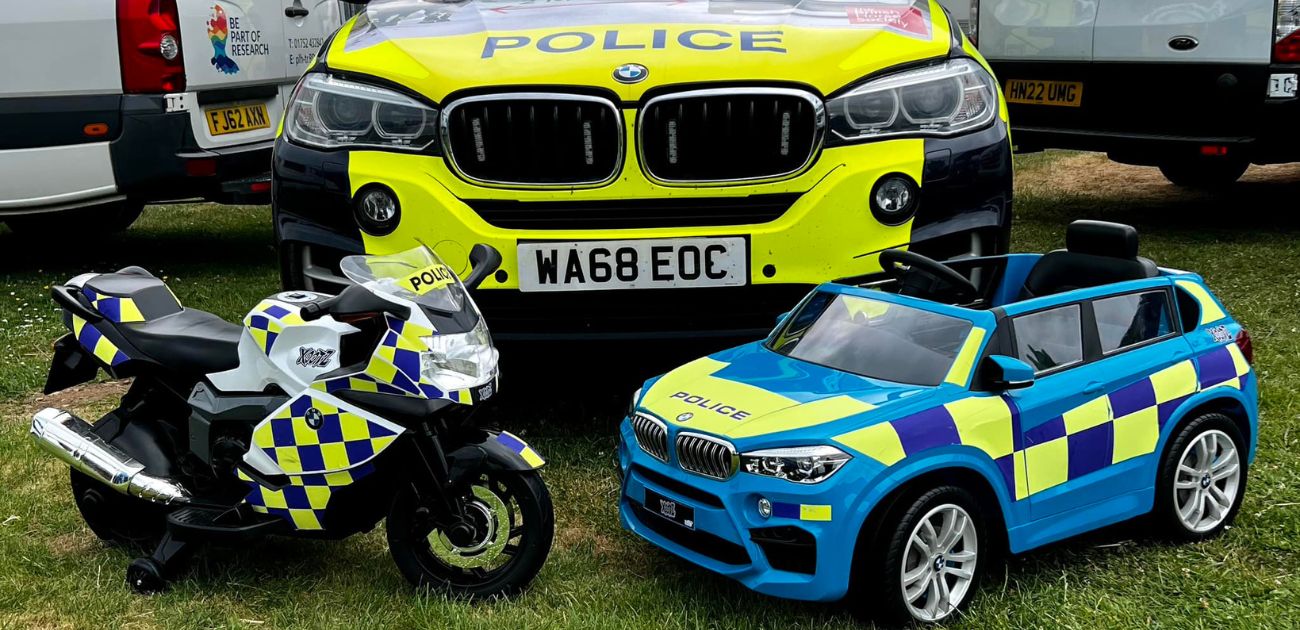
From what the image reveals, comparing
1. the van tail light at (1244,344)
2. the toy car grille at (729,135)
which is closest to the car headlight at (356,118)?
the toy car grille at (729,135)

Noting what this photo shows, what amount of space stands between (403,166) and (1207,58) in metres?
5.59

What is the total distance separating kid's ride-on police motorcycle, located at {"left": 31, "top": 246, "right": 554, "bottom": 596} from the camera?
11.5 ft

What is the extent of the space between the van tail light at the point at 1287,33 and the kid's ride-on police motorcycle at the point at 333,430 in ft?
19.0

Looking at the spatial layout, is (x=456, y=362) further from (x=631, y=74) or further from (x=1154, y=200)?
(x=1154, y=200)

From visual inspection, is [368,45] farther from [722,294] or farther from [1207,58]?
[1207,58]

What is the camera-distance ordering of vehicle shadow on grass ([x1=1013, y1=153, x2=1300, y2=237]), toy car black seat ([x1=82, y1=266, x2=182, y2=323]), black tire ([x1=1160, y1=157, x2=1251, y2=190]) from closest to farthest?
1. toy car black seat ([x1=82, y1=266, x2=182, y2=323])
2. vehicle shadow on grass ([x1=1013, y1=153, x2=1300, y2=237])
3. black tire ([x1=1160, y1=157, x2=1251, y2=190])

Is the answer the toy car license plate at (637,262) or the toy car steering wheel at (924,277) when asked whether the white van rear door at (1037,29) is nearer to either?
the toy car steering wheel at (924,277)

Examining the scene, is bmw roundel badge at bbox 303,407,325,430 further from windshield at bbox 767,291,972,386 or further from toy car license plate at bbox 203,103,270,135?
toy car license plate at bbox 203,103,270,135

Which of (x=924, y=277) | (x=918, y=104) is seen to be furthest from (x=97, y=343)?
(x=918, y=104)

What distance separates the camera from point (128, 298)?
388 cm

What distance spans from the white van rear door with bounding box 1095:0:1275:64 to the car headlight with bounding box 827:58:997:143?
3.95 metres

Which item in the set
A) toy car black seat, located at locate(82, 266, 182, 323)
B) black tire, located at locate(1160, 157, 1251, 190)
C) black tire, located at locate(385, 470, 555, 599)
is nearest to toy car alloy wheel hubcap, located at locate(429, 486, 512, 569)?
black tire, located at locate(385, 470, 555, 599)

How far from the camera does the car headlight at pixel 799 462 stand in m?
3.43

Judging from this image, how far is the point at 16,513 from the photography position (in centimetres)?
438
